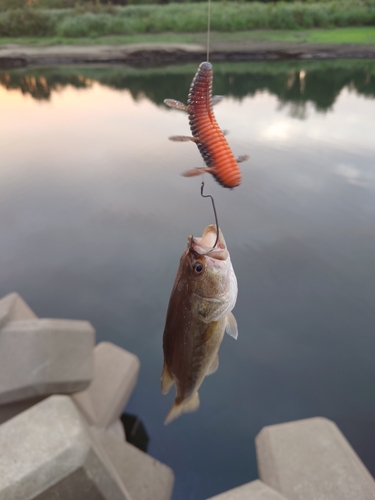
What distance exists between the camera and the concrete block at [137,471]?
314 cm

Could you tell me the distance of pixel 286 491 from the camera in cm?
300

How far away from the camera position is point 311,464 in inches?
125

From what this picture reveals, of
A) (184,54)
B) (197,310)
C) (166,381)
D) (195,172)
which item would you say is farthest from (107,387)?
(184,54)

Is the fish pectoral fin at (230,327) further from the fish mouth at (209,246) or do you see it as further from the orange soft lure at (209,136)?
the orange soft lure at (209,136)

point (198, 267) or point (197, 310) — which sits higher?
point (198, 267)

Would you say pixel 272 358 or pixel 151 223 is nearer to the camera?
pixel 272 358

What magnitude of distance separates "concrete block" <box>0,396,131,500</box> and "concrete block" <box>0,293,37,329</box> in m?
1.37

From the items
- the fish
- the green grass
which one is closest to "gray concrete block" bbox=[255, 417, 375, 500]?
the fish

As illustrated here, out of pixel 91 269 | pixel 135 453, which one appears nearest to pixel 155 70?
pixel 91 269

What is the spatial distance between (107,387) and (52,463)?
1.97 meters

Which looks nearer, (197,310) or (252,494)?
(197,310)

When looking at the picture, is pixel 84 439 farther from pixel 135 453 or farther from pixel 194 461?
pixel 194 461

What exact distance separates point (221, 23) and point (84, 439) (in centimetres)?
3083

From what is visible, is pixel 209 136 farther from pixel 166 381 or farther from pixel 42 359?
pixel 42 359
